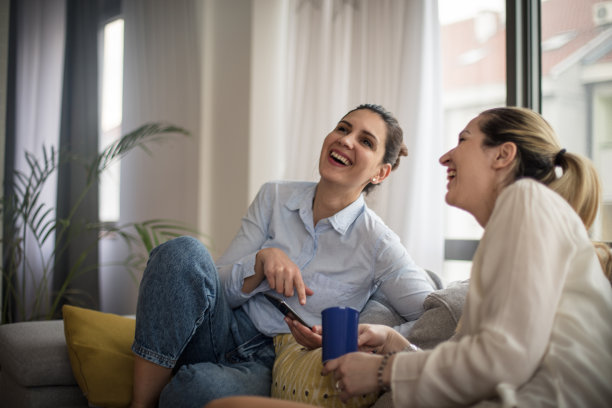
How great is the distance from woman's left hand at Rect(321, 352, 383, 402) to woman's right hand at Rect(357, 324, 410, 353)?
0.23 meters

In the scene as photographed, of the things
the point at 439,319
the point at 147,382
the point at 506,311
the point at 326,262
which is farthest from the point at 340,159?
the point at 506,311

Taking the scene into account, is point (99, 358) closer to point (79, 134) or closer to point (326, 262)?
point (326, 262)

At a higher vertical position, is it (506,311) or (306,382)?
(506,311)

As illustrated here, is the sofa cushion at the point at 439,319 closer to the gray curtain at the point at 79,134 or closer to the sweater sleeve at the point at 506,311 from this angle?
→ the sweater sleeve at the point at 506,311

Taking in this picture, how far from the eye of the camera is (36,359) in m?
1.55

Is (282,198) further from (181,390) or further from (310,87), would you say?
(310,87)

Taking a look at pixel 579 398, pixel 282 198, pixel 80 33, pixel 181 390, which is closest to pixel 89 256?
pixel 80 33

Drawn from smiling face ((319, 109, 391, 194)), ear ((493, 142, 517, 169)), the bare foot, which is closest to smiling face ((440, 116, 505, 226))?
ear ((493, 142, 517, 169))

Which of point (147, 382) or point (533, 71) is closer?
point (147, 382)

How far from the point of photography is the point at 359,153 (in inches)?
67.7

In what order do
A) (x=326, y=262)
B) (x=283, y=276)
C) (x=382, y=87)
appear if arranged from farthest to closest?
(x=382, y=87) → (x=326, y=262) → (x=283, y=276)

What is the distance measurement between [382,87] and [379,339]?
1675 millimetres

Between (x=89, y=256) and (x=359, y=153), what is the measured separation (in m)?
3.03

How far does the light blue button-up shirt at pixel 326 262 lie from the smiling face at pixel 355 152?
8 centimetres
